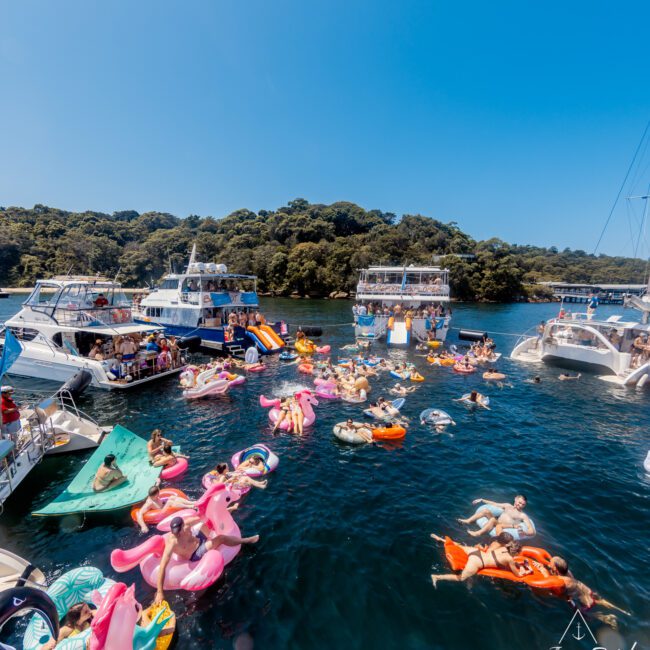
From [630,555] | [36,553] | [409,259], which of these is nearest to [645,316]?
[630,555]

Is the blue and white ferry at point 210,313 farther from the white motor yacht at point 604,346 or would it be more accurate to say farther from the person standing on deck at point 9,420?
the white motor yacht at point 604,346

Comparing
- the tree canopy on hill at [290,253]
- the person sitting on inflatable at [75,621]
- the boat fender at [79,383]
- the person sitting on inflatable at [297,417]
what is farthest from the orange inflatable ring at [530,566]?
the tree canopy on hill at [290,253]

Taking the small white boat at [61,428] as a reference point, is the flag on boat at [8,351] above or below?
above

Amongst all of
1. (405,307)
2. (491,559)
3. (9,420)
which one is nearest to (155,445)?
(9,420)

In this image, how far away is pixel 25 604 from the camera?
468cm

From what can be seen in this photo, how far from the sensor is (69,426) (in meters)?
13.4

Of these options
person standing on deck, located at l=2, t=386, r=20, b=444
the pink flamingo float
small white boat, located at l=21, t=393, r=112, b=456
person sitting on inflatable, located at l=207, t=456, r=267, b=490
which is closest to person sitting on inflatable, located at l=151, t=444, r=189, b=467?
person sitting on inflatable, located at l=207, t=456, r=267, b=490

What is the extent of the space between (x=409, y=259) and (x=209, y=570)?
3478 inches

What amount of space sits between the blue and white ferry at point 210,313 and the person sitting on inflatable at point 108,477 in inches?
679

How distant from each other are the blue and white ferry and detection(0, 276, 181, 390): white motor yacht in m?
6.15

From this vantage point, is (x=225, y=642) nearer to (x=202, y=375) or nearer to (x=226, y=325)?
(x=202, y=375)

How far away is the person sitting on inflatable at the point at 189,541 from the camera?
7352mm

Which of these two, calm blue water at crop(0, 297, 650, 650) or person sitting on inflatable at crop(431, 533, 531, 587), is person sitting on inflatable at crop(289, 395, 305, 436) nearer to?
calm blue water at crop(0, 297, 650, 650)

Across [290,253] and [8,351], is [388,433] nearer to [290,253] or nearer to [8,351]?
[8,351]
